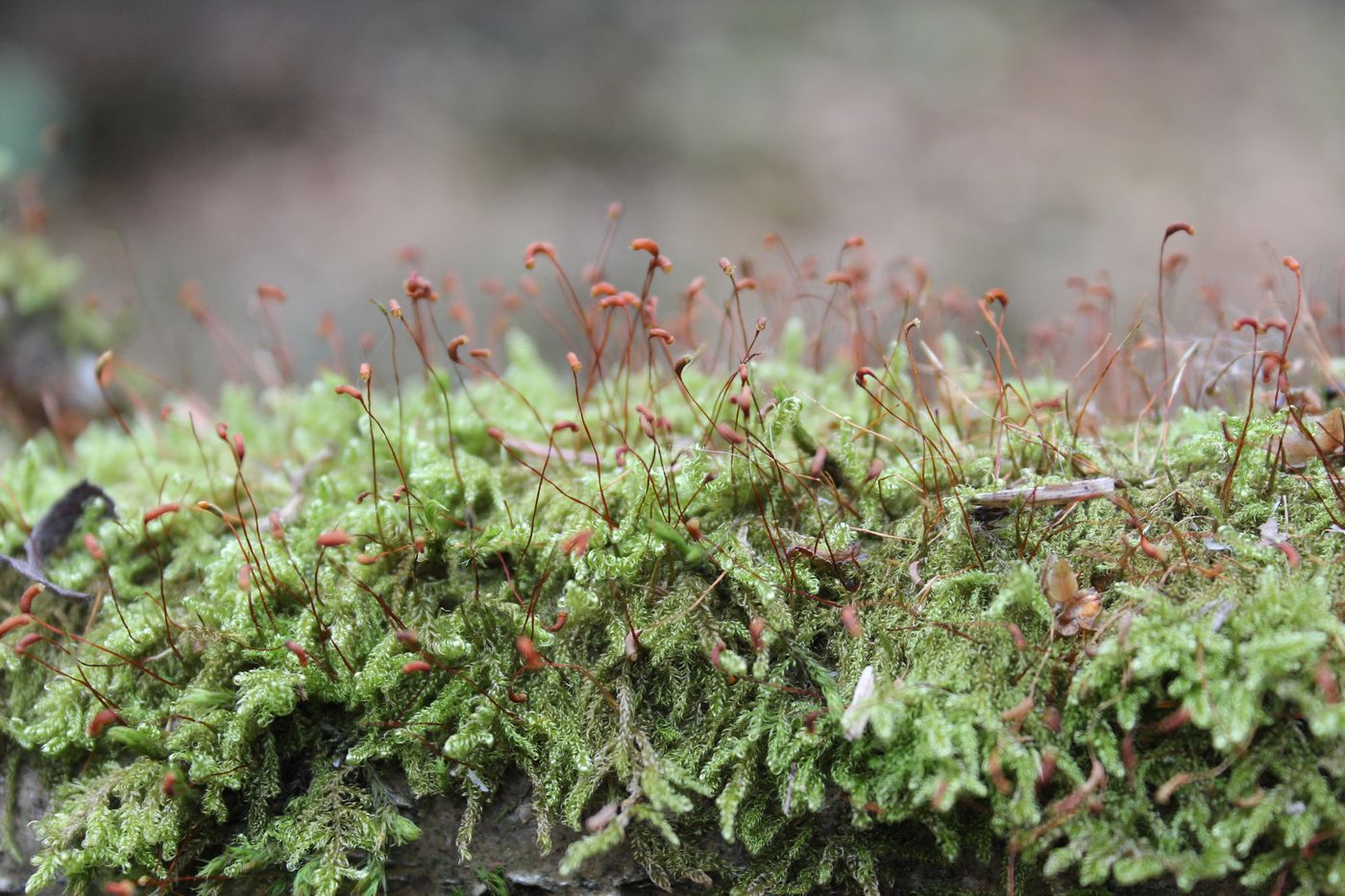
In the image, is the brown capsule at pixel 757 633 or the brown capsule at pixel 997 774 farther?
the brown capsule at pixel 757 633

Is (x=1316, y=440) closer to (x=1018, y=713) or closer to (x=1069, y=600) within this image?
(x=1069, y=600)

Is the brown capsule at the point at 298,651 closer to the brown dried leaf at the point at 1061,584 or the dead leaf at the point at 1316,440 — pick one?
the brown dried leaf at the point at 1061,584

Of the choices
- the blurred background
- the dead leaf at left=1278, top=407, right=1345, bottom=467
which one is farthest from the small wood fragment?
the blurred background

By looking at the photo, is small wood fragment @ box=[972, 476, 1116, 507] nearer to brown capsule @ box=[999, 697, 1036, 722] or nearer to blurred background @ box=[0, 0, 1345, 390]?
brown capsule @ box=[999, 697, 1036, 722]

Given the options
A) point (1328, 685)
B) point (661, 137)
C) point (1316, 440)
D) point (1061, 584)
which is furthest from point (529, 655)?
point (661, 137)

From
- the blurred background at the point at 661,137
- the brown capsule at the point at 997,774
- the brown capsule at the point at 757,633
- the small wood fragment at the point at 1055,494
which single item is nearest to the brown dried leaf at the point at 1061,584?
the small wood fragment at the point at 1055,494

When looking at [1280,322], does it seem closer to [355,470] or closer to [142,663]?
[355,470]
